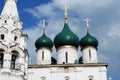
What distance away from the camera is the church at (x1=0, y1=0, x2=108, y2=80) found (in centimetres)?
2325

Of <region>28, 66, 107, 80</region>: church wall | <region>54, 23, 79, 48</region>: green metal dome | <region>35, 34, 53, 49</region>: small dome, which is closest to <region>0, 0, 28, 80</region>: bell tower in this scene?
<region>28, 66, 107, 80</region>: church wall

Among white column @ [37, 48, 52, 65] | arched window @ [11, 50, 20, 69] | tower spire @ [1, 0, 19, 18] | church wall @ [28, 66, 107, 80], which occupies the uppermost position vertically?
tower spire @ [1, 0, 19, 18]

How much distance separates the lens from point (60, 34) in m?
27.1

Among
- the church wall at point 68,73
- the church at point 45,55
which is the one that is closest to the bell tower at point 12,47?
the church at point 45,55

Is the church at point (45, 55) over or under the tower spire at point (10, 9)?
under

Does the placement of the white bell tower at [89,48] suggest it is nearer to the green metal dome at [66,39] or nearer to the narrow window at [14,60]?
the green metal dome at [66,39]

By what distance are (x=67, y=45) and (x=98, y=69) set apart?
3.41 m

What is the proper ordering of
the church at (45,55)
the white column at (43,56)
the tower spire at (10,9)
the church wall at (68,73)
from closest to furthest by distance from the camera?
1. the church at (45,55)
2. the church wall at (68,73)
3. the tower spire at (10,9)
4. the white column at (43,56)

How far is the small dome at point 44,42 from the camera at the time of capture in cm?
2681

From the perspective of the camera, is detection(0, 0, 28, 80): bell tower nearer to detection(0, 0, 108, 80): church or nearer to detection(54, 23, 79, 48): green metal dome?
detection(0, 0, 108, 80): church

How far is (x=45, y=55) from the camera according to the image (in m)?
26.6

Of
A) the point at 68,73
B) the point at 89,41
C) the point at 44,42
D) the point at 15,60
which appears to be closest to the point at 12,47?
the point at 15,60

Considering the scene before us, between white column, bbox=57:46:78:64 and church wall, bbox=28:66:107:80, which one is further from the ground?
white column, bbox=57:46:78:64

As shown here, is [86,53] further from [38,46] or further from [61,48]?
[38,46]
